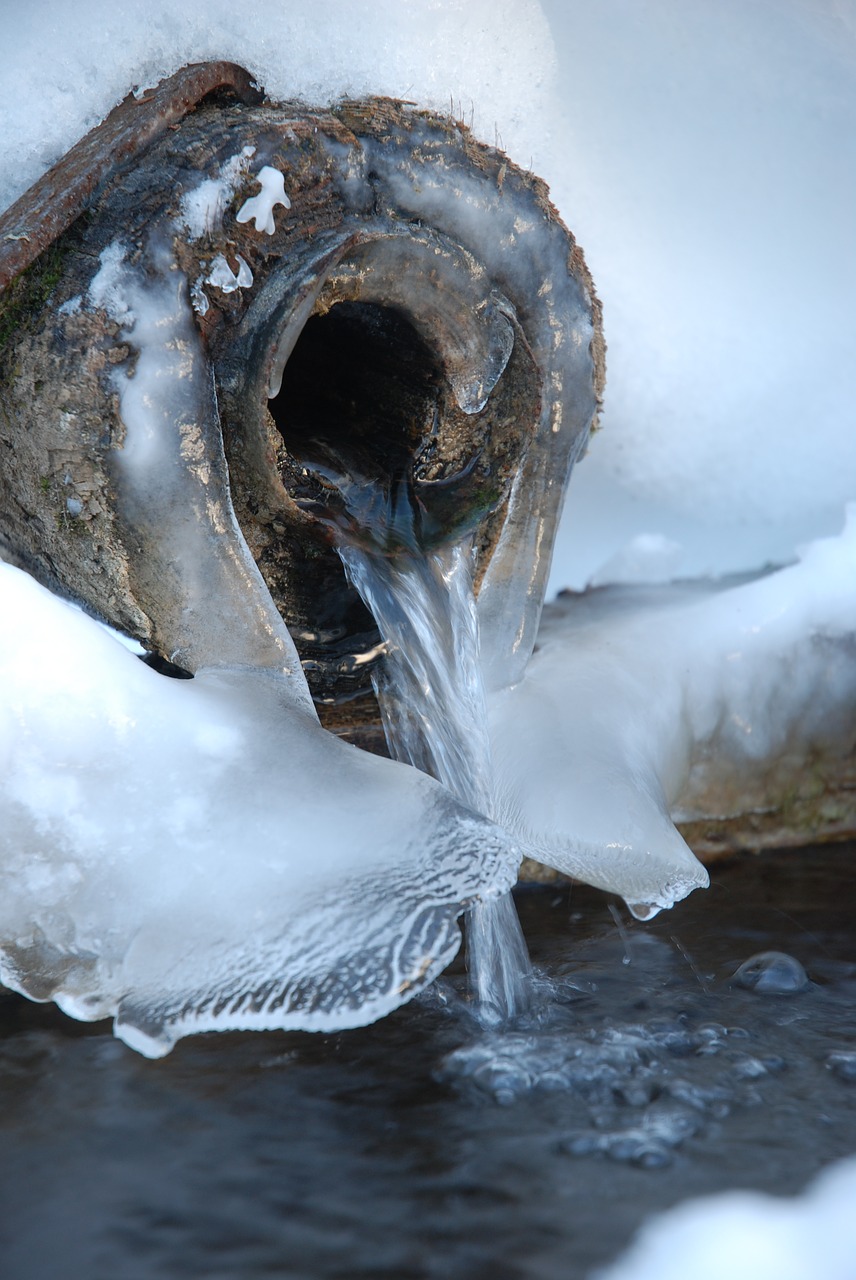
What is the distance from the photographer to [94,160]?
57.0 inches

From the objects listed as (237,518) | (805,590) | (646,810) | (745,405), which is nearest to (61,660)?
(237,518)

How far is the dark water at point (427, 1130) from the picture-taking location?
0.98 meters

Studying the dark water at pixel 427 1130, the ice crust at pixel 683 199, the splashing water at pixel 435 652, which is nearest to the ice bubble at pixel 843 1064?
the dark water at pixel 427 1130

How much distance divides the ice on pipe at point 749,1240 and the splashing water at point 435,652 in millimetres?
661

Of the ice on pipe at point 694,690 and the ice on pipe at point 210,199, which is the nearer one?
the ice on pipe at point 210,199

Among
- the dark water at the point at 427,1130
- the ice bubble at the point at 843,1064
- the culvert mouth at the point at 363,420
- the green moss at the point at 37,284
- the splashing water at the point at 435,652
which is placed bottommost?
the dark water at the point at 427,1130

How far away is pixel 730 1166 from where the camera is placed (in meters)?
1.08

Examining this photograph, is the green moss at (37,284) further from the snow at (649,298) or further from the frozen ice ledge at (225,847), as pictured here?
the frozen ice ledge at (225,847)

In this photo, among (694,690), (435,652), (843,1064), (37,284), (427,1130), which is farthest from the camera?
(694,690)

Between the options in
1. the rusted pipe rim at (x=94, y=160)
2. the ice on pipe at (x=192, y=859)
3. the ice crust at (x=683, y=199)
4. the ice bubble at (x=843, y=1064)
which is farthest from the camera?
the ice crust at (x=683, y=199)

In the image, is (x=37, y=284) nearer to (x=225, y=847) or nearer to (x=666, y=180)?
(x=225, y=847)

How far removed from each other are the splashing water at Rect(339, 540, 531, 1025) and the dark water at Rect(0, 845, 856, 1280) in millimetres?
313

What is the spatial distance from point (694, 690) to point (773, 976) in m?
0.61

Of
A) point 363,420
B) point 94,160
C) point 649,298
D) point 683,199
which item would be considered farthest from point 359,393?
point 683,199
